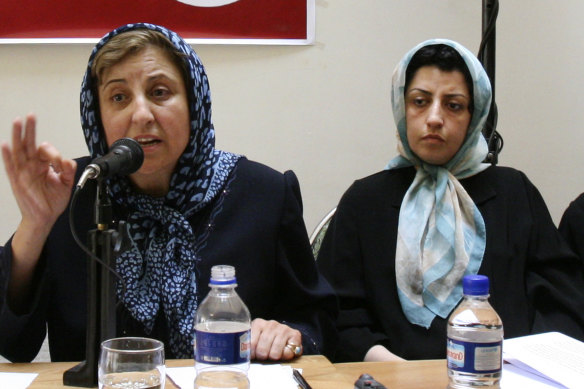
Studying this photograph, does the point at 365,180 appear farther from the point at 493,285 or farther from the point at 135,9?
the point at 135,9

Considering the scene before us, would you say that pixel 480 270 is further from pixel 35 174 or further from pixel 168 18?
pixel 168 18

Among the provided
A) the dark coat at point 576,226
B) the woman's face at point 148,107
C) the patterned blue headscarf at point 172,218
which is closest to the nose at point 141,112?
the woman's face at point 148,107

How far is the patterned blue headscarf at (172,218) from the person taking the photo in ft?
4.51

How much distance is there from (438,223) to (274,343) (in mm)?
799

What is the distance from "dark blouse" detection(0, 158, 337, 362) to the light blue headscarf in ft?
1.03

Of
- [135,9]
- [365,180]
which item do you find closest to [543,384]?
[365,180]

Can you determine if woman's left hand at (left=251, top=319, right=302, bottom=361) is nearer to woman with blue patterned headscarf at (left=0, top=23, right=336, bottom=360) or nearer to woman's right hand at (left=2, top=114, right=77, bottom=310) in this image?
woman with blue patterned headscarf at (left=0, top=23, right=336, bottom=360)

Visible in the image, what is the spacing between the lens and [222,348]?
37.2 inches

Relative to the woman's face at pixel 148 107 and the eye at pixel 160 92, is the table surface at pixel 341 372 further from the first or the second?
the eye at pixel 160 92

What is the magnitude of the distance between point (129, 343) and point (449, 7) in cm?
199

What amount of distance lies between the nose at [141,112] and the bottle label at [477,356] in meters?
0.78

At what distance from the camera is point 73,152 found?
236 cm

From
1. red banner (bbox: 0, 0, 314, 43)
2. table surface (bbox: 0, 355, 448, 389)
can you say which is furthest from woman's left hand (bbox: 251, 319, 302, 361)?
red banner (bbox: 0, 0, 314, 43)

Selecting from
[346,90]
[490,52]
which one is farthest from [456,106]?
[346,90]
